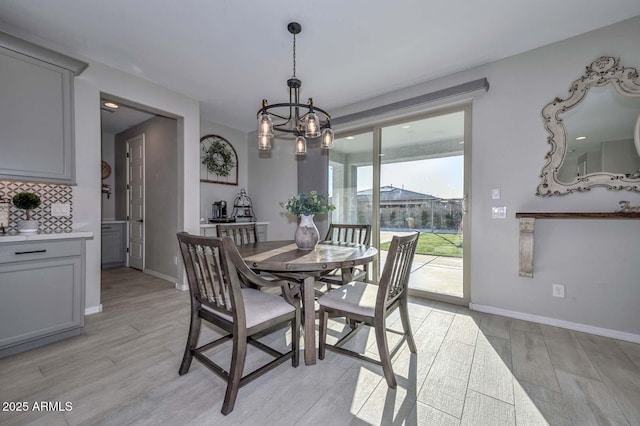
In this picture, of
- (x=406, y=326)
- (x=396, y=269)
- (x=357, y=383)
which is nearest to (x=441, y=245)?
(x=406, y=326)

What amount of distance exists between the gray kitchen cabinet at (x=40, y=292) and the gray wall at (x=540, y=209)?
3.74 m

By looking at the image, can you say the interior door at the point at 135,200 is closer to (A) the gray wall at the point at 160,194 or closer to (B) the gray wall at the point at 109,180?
(A) the gray wall at the point at 160,194

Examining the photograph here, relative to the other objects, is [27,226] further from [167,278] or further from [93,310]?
[167,278]

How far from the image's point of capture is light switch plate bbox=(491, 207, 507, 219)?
2.68 meters

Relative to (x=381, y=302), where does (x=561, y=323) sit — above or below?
below

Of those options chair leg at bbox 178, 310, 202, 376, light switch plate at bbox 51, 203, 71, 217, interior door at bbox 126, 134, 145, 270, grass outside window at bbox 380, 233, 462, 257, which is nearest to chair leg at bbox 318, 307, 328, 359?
chair leg at bbox 178, 310, 202, 376

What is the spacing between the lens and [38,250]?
2014mm

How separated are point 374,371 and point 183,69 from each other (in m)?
3.45

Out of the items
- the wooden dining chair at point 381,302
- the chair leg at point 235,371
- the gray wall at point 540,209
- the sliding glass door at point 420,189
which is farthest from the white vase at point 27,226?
the gray wall at point 540,209

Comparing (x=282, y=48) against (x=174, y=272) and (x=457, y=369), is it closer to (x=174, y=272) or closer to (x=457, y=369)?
(x=457, y=369)

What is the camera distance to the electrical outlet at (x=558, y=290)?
2.42m

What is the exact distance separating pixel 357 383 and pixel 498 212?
222cm

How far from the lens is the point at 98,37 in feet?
7.81

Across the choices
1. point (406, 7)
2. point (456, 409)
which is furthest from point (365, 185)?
point (456, 409)
